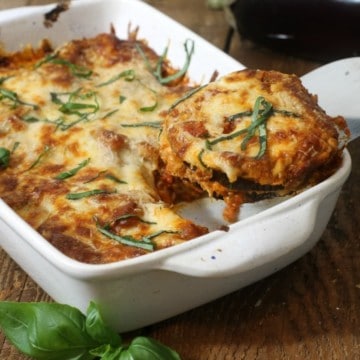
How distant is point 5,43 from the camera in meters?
2.52

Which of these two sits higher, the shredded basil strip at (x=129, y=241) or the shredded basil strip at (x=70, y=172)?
the shredded basil strip at (x=129, y=241)

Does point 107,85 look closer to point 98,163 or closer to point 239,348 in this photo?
point 98,163

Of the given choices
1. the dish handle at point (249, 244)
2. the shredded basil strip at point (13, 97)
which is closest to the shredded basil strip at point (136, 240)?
the dish handle at point (249, 244)

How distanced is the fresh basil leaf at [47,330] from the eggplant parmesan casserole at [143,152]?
0.14 m

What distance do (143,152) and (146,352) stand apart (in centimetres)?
61

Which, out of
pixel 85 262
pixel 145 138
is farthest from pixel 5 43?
pixel 85 262

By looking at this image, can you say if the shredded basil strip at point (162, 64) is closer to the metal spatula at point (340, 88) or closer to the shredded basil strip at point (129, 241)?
the metal spatula at point (340, 88)

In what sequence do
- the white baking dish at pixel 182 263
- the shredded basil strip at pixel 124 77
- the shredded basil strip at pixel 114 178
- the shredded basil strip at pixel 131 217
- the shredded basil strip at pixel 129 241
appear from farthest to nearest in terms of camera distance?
the shredded basil strip at pixel 124 77 < the shredded basil strip at pixel 114 178 < the shredded basil strip at pixel 131 217 < the shredded basil strip at pixel 129 241 < the white baking dish at pixel 182 263

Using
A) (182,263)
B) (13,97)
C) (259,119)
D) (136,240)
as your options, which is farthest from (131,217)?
(13,97)

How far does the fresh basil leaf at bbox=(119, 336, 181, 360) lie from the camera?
153 cm

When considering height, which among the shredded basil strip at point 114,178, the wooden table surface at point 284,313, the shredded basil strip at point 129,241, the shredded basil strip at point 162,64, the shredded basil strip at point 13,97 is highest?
the shredded basil strip at point 129,241

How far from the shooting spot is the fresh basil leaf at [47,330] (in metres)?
1.55

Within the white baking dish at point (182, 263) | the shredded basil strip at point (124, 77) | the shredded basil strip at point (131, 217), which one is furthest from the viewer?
the shredded basil strip at point (124, 77)

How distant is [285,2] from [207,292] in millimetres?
1313
